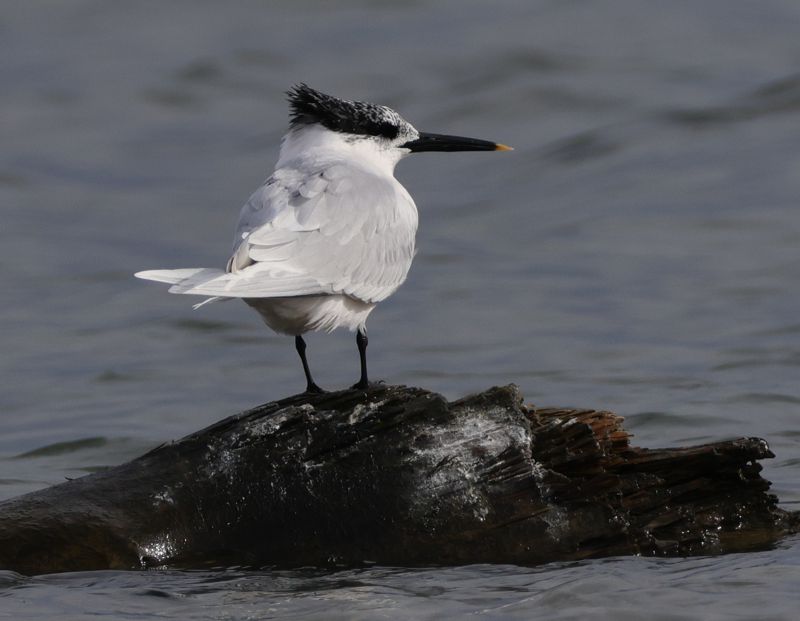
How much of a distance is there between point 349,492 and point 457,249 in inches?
275

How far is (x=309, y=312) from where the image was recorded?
20.7 feet

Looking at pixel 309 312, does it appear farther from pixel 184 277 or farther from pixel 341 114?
pixel 341 114

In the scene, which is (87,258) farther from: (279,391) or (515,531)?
(515,531)

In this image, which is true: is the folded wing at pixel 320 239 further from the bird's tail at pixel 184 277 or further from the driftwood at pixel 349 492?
the driftwood at pixel 349 492

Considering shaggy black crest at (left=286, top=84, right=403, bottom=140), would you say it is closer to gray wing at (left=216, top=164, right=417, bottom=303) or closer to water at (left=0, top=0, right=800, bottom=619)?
gray wing at (left=216, top=164, right=417, bottom=303)

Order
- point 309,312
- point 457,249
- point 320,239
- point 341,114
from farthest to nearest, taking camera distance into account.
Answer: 1. point 457,249
2. point 341,114
3. point 320,239
4. point 309,312

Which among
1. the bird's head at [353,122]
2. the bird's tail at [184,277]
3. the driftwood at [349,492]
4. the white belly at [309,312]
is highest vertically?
the bird's head at [353,122]

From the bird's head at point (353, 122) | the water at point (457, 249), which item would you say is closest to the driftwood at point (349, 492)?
the water at point (457, 249)

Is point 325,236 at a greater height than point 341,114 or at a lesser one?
lesser

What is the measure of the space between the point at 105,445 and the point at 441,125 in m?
7.42

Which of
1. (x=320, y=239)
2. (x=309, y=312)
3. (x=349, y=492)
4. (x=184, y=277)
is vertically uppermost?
(x=320, y=239)

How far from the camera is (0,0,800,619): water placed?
5441mm

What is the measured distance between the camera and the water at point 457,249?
Answer: 5.44 m

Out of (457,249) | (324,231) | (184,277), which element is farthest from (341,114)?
(457,249)
